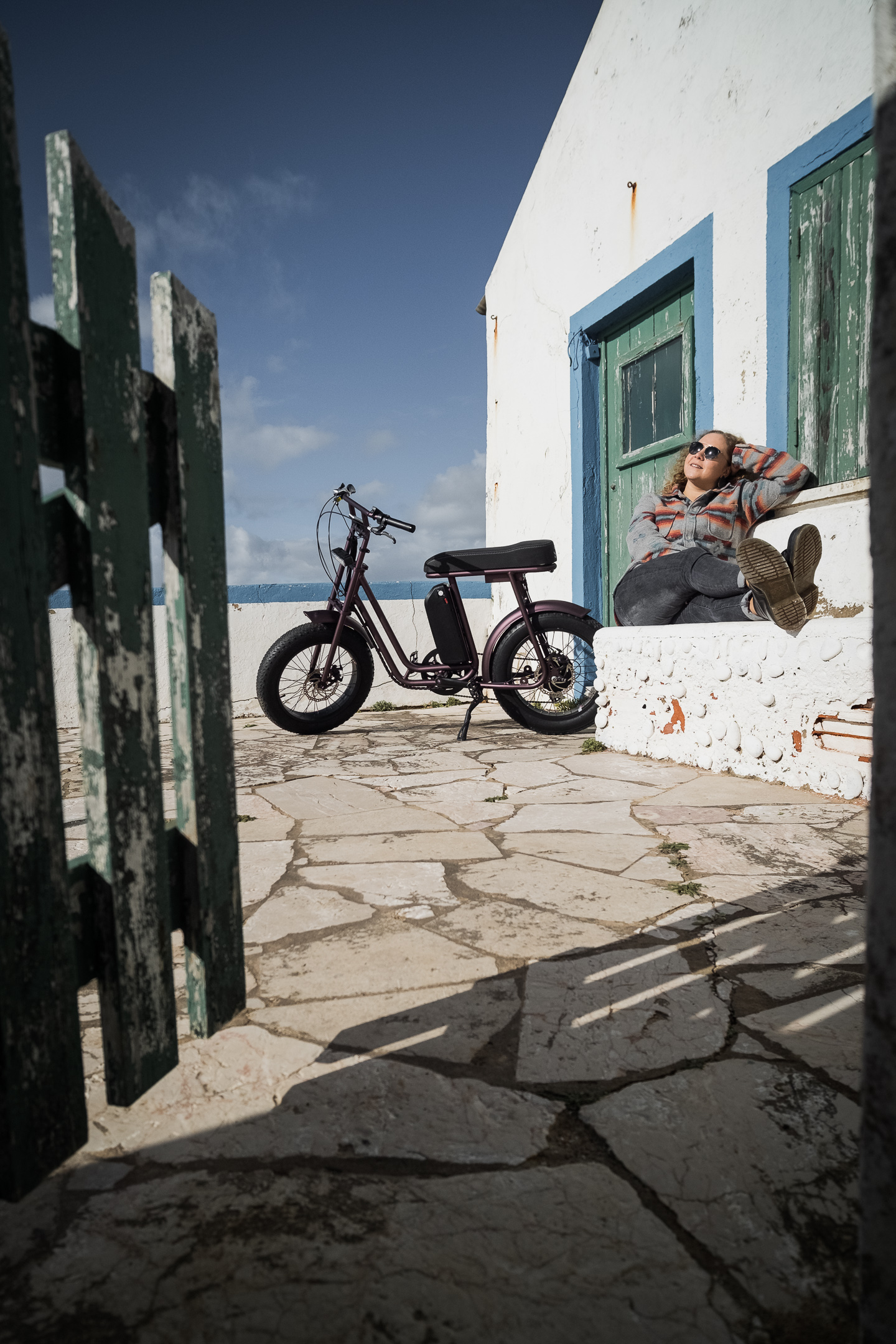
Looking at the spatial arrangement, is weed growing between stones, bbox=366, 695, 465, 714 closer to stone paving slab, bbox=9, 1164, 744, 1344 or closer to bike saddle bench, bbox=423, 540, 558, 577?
bike saddle bench, bbox=423, 540, 558, 577

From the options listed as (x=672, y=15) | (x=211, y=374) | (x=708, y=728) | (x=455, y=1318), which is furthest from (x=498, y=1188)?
(x=672, y=15)

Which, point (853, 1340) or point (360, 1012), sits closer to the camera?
point (853, 1340)

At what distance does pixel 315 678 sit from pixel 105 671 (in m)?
3.80

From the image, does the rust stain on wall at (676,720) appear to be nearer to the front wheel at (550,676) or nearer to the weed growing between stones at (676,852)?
the front wheel at (550,676)

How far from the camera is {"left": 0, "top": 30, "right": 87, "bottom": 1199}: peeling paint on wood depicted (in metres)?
0.72

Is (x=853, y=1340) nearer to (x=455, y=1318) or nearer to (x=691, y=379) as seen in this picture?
(x=455, y=1318)

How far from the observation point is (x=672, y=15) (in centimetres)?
443

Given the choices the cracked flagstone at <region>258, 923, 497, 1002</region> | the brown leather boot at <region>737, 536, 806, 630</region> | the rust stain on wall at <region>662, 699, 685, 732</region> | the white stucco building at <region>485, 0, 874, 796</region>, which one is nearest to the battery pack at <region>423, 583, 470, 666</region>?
the white stucco building at <region>485, 0, 874, 796</region>

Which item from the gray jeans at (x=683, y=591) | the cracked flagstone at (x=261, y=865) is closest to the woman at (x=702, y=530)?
the gray jeans at (x=683, y=591)

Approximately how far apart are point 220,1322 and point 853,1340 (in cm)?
55

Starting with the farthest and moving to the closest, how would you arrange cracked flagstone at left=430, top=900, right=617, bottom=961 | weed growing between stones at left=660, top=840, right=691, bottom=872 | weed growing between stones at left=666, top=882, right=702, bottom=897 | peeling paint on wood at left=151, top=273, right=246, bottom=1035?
weed growing between stones at left=660, top=840, right=691, bottom=872
weed growing between stones at left=666, top=882, right=702, bottom=897
cracked flagstone at left=430, top=900, right=617, bottom=961
peeling paint on wood at left=151, top=273, right=246, bottom=1035

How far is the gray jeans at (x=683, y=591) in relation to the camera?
11.6 feet

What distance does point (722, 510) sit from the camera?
380 cm

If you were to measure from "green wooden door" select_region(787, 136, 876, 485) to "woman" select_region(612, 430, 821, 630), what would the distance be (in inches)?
6.7
